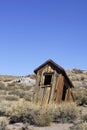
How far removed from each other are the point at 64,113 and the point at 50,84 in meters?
3.57

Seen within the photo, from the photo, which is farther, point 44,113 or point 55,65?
point 55,65

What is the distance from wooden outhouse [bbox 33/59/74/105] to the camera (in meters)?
17.1

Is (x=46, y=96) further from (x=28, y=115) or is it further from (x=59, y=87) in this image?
(x=28, y=115)

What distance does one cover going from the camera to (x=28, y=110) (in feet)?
46.6

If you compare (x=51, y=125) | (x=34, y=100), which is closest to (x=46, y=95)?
(x=34, y=100)

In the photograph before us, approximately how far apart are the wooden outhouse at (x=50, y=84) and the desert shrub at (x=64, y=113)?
2265 mm

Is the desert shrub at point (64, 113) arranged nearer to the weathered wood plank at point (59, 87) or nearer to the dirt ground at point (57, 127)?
the dirt ground at point (57, 127)

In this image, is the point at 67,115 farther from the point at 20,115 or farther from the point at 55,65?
the point at 55,65

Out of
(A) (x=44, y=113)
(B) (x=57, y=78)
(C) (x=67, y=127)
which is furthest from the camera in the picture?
(B) (x=57, y=78)

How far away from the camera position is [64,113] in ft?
46.5

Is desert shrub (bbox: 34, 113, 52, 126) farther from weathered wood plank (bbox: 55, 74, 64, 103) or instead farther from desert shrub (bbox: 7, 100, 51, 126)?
weathered wood plank (bbox: 55, 74, 64, 103)

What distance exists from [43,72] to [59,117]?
409 centimetres

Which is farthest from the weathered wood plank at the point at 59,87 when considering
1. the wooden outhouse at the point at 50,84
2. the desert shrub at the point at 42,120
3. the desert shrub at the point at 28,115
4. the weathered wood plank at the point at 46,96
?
the desert shrub at the point at 42,120

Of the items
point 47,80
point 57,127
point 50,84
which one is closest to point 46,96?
point 50,84
